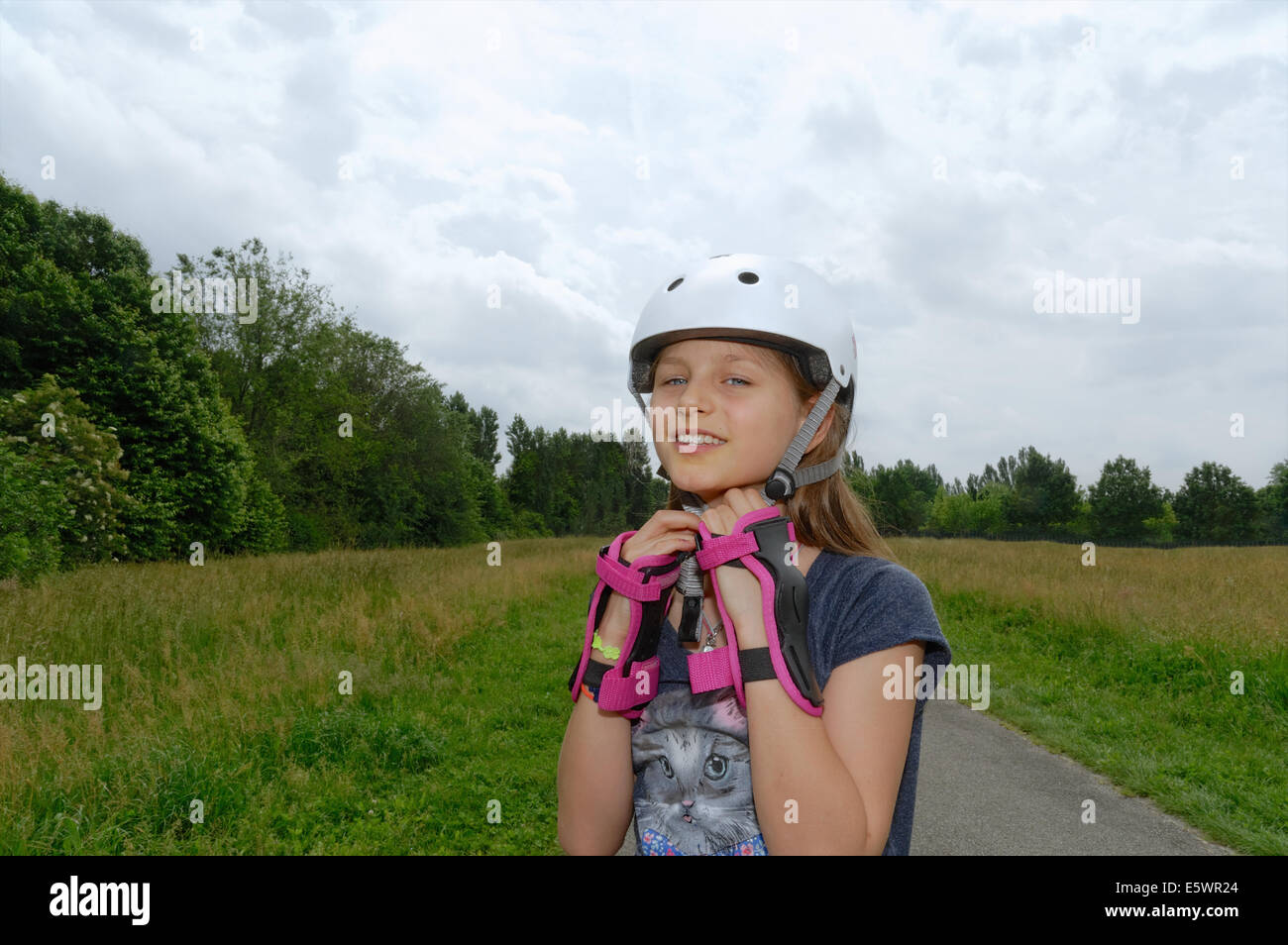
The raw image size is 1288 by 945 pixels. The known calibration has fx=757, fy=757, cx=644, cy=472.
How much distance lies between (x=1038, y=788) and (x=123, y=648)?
922cm

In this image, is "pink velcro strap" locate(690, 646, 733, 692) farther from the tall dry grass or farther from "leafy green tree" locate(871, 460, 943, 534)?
"leafy green tree" locate(871, 460, 943, 534)

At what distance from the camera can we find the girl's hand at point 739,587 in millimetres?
1420

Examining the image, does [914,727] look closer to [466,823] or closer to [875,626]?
[875,626]

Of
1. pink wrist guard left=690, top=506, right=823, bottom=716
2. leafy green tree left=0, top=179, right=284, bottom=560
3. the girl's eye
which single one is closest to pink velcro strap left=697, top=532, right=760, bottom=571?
pink wrist guard left=690, top=506, right=823, bottom=716

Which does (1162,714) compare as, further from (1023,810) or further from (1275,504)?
(1275,504)

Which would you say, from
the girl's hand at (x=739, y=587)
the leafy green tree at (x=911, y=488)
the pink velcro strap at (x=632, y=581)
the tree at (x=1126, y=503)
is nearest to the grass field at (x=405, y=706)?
the pink velcro strap at (x=632, y=581)

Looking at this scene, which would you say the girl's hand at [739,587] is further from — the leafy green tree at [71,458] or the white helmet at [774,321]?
the leafy green tree at [71,458]

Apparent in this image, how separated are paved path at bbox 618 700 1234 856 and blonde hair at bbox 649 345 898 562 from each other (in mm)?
2607

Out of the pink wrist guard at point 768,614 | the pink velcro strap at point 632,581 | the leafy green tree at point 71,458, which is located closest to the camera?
the pink wrist guard at point 768,614

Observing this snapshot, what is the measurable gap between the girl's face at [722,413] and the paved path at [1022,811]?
275 centimetres

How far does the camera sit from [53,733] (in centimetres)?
543
